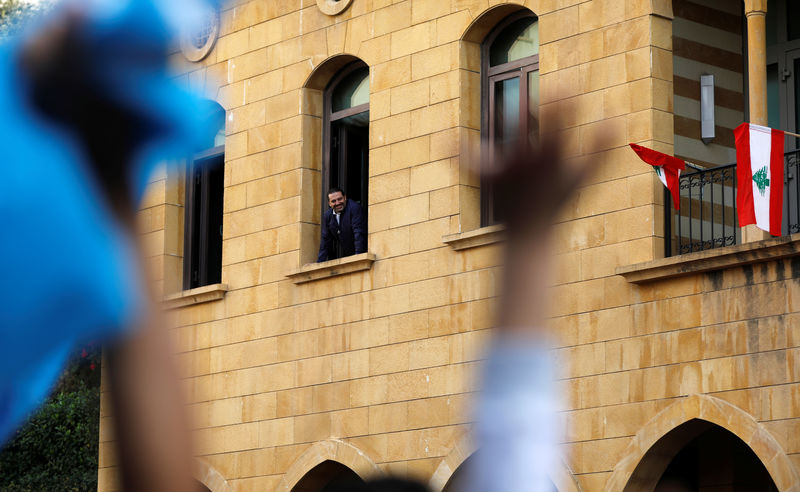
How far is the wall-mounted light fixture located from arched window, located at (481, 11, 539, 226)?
74.0 inches

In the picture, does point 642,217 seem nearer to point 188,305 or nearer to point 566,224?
point 566,224

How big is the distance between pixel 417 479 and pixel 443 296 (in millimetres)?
14285

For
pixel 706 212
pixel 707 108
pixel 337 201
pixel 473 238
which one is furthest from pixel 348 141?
pixel 706 212

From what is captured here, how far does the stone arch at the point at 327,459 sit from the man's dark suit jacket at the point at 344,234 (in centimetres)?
235

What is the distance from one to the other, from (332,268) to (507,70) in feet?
10.8

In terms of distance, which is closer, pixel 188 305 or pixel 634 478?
pixel 634 478

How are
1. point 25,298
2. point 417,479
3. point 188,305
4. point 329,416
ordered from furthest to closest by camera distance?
point 188,305 → point 329,416 → point 417,479 → point 25,298

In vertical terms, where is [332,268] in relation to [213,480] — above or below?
above

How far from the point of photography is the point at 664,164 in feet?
49.1

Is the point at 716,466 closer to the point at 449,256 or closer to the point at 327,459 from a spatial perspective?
the point at 449,256

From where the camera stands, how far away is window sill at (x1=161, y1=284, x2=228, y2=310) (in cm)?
2020

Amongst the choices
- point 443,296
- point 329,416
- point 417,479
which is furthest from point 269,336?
point 417,479

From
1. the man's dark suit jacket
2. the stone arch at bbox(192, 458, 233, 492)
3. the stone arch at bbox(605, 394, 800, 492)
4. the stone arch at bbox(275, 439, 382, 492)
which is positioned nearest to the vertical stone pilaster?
the stone arch at bbox(605, 394, 800, 492)

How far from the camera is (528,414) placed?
101 inches
